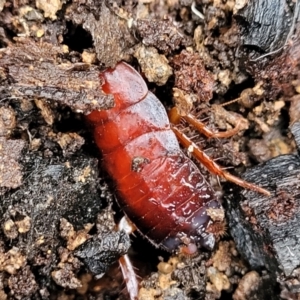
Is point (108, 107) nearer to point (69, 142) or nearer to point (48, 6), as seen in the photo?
point (69, 142)

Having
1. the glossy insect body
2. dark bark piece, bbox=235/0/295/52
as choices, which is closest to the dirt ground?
dark bark piece, bbox=235/0/295/52

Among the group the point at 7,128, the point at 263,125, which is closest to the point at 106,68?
the point at 7,128

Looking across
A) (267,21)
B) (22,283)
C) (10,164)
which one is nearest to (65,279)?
(22,283)

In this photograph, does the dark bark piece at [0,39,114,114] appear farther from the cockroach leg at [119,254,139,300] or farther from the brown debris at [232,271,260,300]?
the brown debris at [232,271,260,300]

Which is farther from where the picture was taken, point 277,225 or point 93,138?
point 93,138

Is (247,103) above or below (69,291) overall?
above

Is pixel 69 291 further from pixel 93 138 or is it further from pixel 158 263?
pixel 93 138
